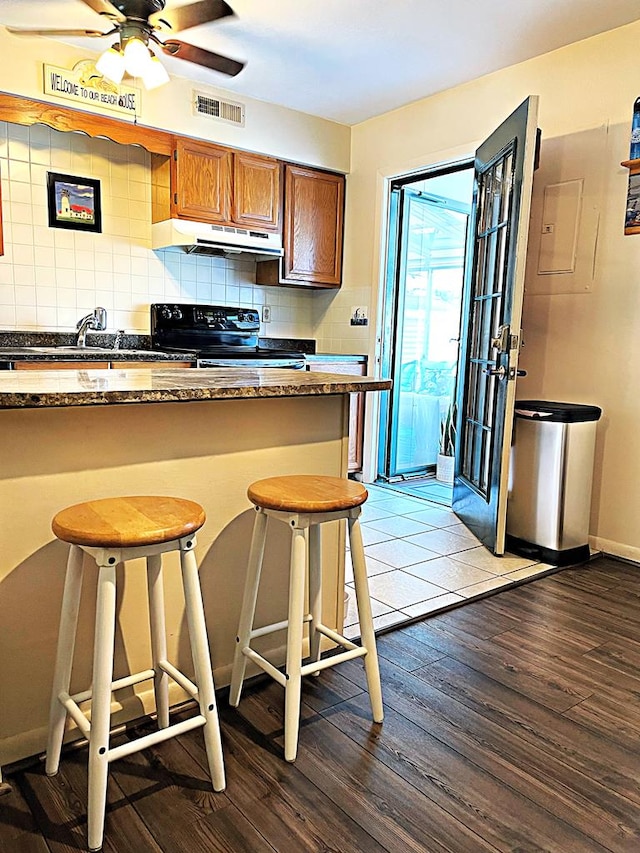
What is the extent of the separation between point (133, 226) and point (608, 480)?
3.19 m

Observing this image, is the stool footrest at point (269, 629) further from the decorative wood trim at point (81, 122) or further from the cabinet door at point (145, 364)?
the decorative wood trim at point (81, 122)

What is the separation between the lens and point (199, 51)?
8.89 ft

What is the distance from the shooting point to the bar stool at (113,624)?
4.19ft

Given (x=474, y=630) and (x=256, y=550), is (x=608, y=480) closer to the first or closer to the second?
(x=474, y=630)

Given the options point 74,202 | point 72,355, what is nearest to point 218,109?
point 74,202

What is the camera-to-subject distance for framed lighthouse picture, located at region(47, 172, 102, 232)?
3.71 meters

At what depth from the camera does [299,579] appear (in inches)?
61.6

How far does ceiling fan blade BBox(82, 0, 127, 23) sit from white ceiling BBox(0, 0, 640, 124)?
437 mm

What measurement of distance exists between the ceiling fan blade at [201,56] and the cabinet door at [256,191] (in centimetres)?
120

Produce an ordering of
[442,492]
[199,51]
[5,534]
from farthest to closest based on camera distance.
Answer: [442,492]
[199,51]
[5,534]

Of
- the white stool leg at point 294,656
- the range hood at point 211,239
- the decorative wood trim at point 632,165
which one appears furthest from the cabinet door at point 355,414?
the white stool leg at point 294,656

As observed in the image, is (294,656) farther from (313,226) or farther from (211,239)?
(313,226)

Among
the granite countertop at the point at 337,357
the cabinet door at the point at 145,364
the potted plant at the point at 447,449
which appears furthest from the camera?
the potted plant at the point at 447,449

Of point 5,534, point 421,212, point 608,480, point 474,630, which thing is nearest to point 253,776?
point 5,534
